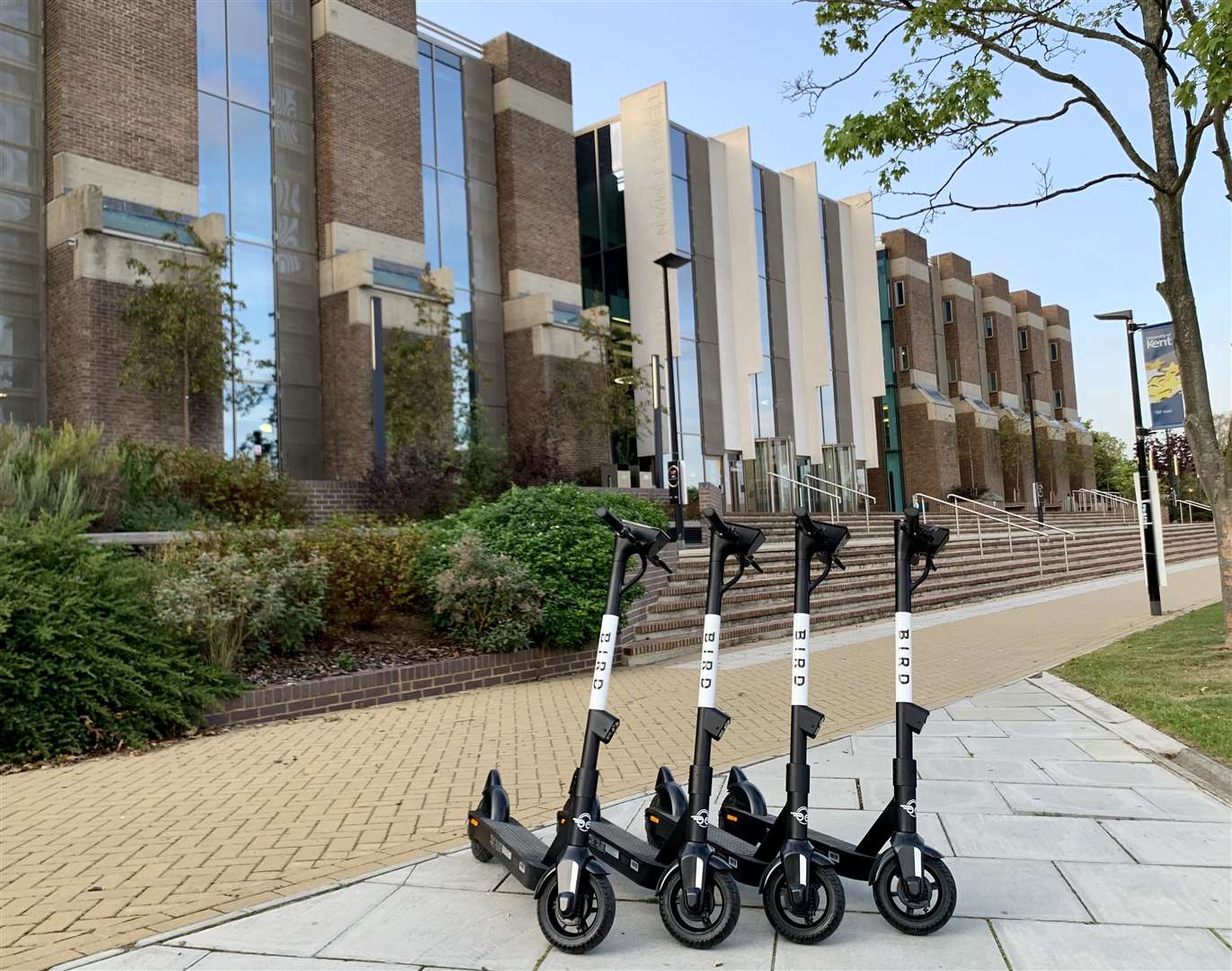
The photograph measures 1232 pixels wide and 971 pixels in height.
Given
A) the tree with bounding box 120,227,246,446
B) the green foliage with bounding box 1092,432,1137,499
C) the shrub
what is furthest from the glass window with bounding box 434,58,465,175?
the green foliage with bounding box 1092,432,1137,499

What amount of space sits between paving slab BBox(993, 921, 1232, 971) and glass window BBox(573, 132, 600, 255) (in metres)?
31.8

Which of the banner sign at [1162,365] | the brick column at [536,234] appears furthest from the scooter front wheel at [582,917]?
the brick column at [536,234]

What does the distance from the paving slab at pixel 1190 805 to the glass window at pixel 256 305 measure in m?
20.6

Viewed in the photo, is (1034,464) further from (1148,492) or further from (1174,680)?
(1174,680)

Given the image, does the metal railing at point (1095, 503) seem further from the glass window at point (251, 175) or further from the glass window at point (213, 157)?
the glass window at point (213, 157)

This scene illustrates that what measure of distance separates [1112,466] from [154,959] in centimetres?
7498

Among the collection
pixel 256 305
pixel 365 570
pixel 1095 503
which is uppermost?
pixel 256 305

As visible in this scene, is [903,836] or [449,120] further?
[449,120]

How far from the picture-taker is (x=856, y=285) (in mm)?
42531

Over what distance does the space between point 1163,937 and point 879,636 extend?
11201 mm

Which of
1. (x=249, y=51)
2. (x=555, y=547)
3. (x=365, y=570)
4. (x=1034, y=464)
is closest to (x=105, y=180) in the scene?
(x=249, y=51)

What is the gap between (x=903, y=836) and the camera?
3.55 meters

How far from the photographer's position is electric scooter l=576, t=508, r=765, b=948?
3459 mm

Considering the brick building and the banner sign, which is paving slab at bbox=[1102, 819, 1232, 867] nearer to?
the banner sign
